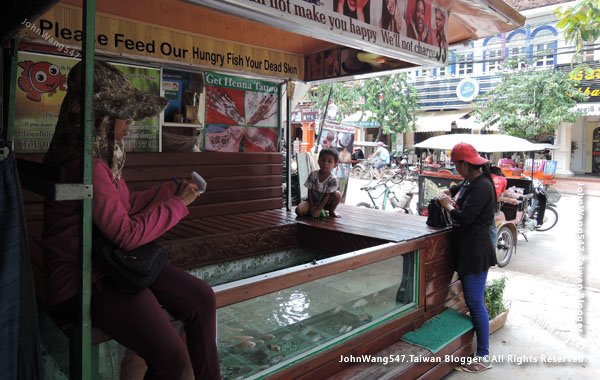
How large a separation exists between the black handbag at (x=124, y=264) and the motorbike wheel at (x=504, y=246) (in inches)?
242

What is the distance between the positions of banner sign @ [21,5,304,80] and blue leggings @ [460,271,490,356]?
10.2 feet

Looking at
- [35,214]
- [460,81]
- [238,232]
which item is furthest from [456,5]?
[460,81]

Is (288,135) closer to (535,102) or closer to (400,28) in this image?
(400,28)

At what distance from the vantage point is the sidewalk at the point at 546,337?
3561mm

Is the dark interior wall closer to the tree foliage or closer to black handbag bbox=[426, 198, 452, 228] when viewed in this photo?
black handbag bbox=[426, 198, 452, 228]

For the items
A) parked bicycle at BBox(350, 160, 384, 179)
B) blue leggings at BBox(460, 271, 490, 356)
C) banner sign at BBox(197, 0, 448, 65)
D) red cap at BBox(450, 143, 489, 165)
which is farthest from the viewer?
parked bicycle at BBox(350, 160, 384, 179)

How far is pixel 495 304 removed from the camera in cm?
427

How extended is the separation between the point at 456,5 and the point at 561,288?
13.0 feet

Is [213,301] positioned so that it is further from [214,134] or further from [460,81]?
[460,81]

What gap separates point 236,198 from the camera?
194 inches

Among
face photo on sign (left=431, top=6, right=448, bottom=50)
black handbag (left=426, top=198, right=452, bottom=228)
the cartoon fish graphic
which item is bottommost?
black handbag (left=426, top=198, right=452, bottom=228)

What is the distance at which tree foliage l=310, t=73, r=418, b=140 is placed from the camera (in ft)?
55.2

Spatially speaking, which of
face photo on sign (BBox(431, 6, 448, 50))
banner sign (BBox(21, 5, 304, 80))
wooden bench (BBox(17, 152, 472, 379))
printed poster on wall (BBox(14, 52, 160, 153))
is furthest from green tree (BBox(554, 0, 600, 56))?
printed poster on wall (BBox(14, 52, 160, 153))

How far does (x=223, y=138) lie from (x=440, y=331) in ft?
10.1
